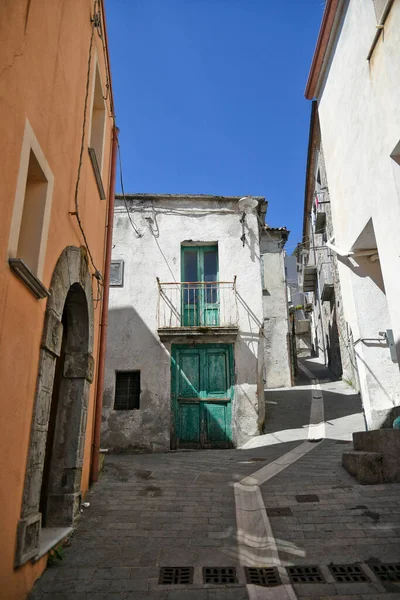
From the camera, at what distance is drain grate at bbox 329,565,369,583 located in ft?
10.6

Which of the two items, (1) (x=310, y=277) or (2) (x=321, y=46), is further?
(1) (x=310, y=277)

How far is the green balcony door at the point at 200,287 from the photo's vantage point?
34.1 feet

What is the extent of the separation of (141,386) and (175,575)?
6483mm

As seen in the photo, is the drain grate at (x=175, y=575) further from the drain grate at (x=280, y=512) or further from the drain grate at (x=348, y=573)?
the drain grate at (x=280, y=512)

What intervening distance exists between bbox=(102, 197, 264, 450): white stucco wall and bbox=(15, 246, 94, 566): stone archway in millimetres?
4545

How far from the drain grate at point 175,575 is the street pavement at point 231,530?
48 millimetres

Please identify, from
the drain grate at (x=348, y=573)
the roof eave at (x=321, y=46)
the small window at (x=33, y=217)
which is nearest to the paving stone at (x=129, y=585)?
the drain grate at (x=348, y=573)

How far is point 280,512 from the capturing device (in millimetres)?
4594

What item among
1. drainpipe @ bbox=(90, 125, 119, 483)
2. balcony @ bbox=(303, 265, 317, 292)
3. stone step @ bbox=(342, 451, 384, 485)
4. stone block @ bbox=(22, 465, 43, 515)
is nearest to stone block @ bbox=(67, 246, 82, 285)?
drainpipe @ bbox=(90, 125, 119, 483)

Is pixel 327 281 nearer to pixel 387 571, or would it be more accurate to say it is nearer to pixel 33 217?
pixel 387 571

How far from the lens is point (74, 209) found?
187 inches

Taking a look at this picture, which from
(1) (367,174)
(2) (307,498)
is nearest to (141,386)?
(2) (307,498)

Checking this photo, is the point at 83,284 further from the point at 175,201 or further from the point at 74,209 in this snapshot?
the point at 175,201

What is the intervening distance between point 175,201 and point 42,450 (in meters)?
8.78
